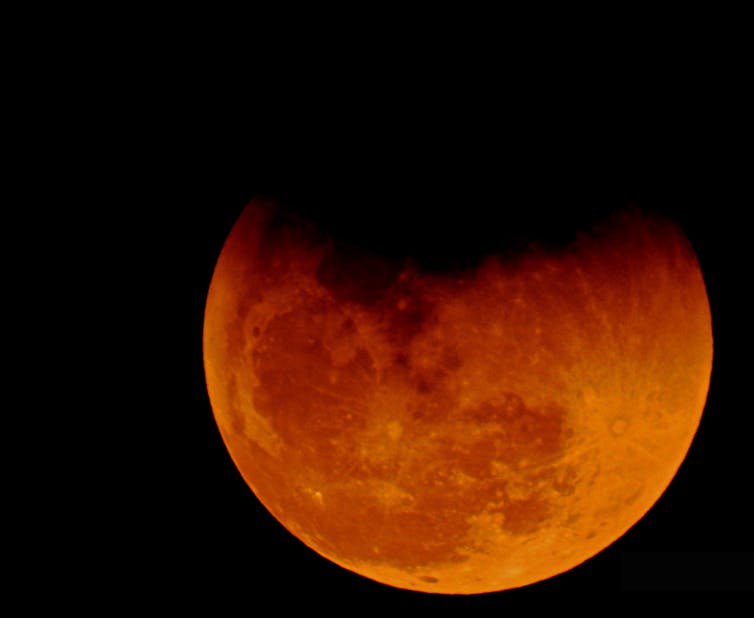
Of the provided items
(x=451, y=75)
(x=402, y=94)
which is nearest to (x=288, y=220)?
(x=402, y=94)

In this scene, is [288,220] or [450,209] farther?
[288,220]

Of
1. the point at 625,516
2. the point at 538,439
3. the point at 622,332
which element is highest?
the point at 622,332

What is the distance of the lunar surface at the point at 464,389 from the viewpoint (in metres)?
1.75

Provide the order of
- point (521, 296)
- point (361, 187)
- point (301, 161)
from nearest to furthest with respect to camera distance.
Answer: point (521, 296) → point (361, 187) → point (301, 161)

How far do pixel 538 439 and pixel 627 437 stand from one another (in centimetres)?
30

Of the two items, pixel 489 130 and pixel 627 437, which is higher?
pixel 489 130

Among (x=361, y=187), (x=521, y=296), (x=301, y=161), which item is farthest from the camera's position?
(x=301, y=161)

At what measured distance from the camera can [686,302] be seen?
2.01 m

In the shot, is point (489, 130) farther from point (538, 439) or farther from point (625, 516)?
point (625, 516)

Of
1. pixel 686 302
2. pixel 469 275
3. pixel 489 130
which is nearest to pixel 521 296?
pixel 469 275

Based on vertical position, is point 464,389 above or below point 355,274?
below

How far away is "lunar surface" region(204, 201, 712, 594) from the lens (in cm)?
175

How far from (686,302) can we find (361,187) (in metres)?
1.04

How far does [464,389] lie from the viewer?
68.4 inches
